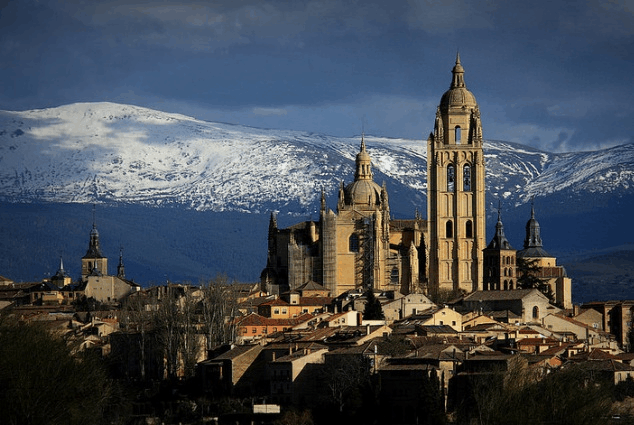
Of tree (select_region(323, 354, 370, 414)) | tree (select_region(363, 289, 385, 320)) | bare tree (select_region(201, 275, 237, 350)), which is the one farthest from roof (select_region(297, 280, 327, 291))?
tree (select_region(323, 354, 370, 414))

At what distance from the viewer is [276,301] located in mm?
114125

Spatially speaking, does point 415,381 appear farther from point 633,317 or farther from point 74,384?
point 633,317

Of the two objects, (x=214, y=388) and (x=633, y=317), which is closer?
(x=214, y=388)

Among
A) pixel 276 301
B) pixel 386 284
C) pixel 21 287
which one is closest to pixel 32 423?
pixel 276 301

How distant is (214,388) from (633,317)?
109ft

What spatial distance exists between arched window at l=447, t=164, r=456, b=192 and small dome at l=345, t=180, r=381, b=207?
4.53 meters

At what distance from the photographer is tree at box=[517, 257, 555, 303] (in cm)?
12131

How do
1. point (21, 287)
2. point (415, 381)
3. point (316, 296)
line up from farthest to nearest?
point (21, 287) → point (316, 296) → point (415, 381)

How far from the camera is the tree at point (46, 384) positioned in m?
66.0

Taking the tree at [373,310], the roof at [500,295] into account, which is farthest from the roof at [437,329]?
the roof at [500,295]

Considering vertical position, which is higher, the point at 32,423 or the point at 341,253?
the point at 341,253

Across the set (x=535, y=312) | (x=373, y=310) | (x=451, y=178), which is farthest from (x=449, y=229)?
(x=373, y=310)

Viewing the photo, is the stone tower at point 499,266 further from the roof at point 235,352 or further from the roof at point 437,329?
the roof at point 235,352

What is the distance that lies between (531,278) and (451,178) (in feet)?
29.2
